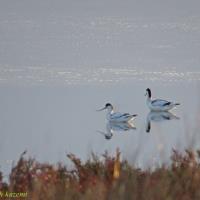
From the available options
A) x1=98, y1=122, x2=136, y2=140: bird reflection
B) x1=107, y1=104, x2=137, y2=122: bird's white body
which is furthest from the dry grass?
x1=107, y1=104, x2=137, y2=122: bird's white body

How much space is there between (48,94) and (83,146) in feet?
20.4

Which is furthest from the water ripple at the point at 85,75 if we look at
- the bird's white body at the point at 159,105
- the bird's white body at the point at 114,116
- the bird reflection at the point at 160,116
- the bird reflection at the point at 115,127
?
the bird reflection at the point at 115,127

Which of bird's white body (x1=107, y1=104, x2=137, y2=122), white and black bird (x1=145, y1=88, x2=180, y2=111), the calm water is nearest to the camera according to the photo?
the calm water

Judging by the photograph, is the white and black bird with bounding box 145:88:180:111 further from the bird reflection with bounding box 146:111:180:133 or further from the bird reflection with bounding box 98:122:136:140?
the bird reflection with bounding box 98:122:136:140

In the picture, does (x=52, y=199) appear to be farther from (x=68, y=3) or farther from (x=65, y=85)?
(x=68, y=3)

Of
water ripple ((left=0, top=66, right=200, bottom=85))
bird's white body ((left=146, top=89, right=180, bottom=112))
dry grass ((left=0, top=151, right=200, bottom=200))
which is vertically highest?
water ripple ((left=0, top=66, right=200, bottom=85))

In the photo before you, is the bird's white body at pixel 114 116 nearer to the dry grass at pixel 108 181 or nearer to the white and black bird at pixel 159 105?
the white and black bird at pixel 159 105

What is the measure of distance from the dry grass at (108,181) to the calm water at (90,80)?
192mm

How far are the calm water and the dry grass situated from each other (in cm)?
19

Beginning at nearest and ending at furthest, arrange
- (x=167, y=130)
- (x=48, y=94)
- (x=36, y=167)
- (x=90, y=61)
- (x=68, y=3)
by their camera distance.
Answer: (x=36, y=167), (x=167, y=130), (x=48, y=94), (x=90, y=61), (x=68, y=3)

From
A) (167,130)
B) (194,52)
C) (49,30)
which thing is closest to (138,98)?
(167,130)

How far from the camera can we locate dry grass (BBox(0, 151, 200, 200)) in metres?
4.20

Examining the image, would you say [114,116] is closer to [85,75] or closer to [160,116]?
[160,116]

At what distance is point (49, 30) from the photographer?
29.1 m
